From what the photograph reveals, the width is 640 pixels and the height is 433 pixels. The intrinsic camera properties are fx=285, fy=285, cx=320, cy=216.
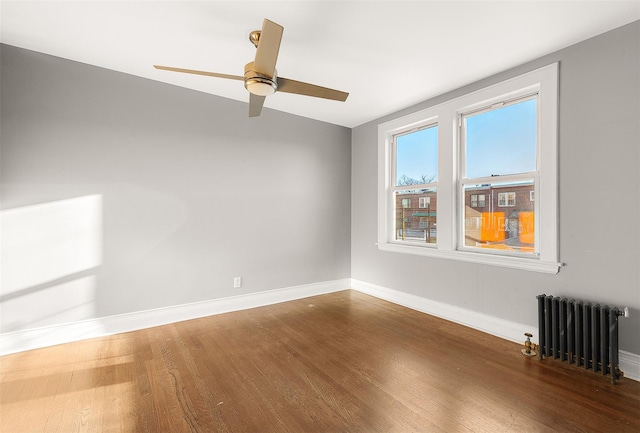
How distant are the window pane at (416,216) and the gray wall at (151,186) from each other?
1214mm

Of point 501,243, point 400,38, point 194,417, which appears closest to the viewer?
point 194,417

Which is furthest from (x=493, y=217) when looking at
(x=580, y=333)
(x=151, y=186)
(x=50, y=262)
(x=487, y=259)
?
(x=50, y=262)

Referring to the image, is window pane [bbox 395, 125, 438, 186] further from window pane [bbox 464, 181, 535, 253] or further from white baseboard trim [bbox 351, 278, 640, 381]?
white baseboard trim [bbox 351, 278, 640, 381]

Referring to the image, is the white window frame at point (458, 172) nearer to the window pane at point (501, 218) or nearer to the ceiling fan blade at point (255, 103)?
the window pane at point (501, 218)

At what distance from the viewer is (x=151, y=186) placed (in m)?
3.20

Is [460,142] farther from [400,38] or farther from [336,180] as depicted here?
[336,180]

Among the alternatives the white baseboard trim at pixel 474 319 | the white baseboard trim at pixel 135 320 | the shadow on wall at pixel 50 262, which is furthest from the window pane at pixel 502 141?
the shadow on wall at pixel 50 262

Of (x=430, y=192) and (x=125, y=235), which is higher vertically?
(x=430, y=192)

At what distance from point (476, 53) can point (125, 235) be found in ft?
12.8

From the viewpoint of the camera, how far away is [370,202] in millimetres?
4520

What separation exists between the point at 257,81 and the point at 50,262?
265 centimetres

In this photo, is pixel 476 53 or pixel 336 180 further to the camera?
pixel 336 180

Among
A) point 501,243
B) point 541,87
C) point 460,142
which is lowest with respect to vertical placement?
point 501,243

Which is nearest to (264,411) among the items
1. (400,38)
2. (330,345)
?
(330,345)
